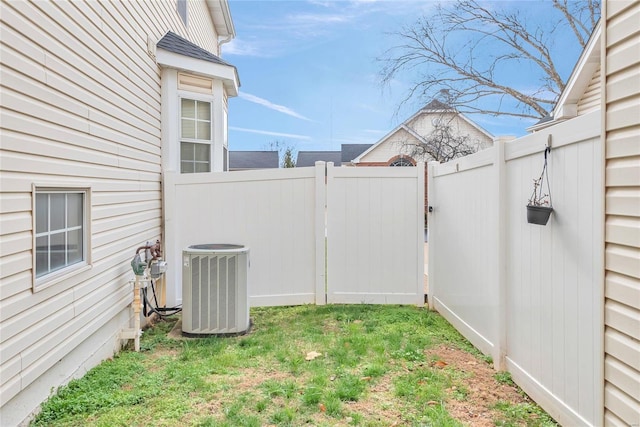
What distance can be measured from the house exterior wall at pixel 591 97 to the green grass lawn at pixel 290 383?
18.9 ft

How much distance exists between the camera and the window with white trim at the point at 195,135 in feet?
18.3

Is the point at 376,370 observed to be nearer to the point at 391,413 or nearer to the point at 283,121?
the point at 391,413

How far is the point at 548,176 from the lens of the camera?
2561 mm

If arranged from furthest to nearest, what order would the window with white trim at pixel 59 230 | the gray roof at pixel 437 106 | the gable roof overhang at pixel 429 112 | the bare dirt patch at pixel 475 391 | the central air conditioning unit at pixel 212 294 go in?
the gable roof overhang at pixel 429 112
the gray roof at pixel 437 106
the central air conditioning unit at pixel 212 294
the window with white trim at pixel 59 230
the bare dirt patch at pixel 475 391

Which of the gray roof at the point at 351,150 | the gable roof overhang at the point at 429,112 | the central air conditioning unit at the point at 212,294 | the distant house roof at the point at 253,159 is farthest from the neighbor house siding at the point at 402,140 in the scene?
the central air conditioning unit at the point at 212,294

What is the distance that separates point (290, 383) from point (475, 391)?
132cm

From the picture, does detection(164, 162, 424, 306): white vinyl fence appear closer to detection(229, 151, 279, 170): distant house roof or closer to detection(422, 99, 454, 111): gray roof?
detection(422, 99, 454, 111): gray roof

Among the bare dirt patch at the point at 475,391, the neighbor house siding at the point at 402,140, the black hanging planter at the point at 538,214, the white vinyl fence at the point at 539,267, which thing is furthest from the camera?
the neighbor house siding at the point at 402,140

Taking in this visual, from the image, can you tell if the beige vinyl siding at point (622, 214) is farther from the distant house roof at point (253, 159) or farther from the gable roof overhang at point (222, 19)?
the distant house roof at point (253, 159)

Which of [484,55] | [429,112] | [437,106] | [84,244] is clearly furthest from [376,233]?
[429,112]

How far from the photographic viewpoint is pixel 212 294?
4219 mm

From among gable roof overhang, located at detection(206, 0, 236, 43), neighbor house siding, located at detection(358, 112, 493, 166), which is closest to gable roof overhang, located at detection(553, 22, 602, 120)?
gable roof overhang, located at detection(206, 0, 236, 43)

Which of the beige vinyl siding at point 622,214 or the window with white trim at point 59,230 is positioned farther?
the window with white trim at point 59,230

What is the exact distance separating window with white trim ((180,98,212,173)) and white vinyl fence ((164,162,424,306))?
0.62 metres
